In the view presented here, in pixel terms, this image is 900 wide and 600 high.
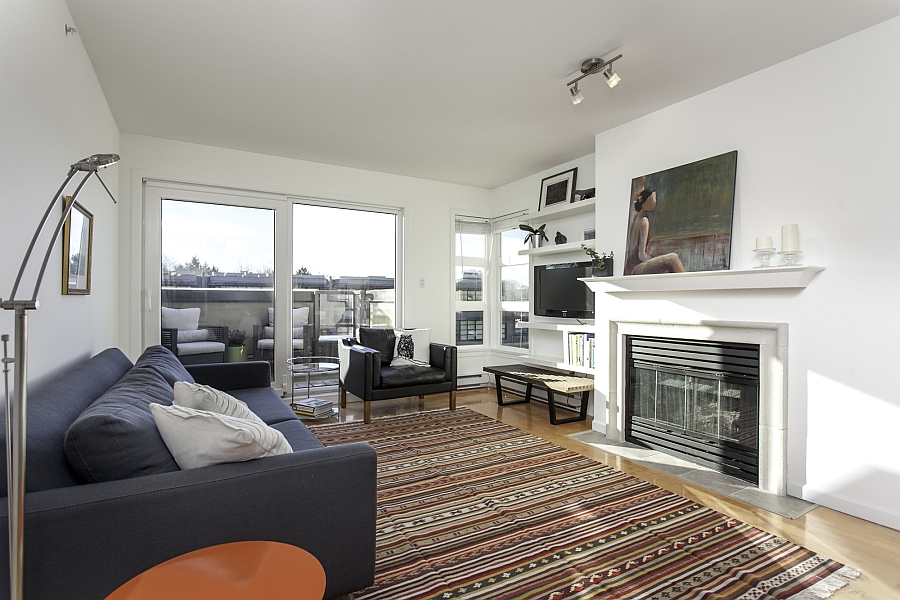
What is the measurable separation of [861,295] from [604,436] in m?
2.06

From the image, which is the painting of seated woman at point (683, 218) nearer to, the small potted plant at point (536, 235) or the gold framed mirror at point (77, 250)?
the small potted plant at point (536, 235)

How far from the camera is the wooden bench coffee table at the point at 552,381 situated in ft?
14.0

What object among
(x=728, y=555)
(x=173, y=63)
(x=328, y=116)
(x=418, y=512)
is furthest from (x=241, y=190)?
(x=728, y=555)

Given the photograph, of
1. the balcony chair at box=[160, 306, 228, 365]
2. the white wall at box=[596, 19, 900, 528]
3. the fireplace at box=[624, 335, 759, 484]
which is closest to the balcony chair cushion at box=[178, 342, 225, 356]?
the balcony chair at box=[160, 306, 228, 365]

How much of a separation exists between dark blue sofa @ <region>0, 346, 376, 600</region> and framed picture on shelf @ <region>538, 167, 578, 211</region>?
3908 millimetres

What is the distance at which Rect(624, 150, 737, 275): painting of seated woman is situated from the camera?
3180mm

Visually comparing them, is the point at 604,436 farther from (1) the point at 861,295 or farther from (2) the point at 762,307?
(1) the point at 861,295

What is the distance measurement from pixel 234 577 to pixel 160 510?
39 cm

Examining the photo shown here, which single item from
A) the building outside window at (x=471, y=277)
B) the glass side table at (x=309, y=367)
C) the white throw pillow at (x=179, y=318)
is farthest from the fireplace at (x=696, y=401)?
the white throw pillow at (x=179, y=318)

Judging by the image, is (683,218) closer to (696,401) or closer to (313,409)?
(696,401)

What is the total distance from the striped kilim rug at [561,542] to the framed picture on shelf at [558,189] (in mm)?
2743

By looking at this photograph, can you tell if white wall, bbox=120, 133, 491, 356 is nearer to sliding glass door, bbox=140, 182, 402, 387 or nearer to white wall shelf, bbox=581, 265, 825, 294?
sliding glass door, bbox=140, 182, 402, 387

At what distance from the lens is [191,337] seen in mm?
4703

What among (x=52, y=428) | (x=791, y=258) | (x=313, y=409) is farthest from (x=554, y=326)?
(x=52, y=428)
